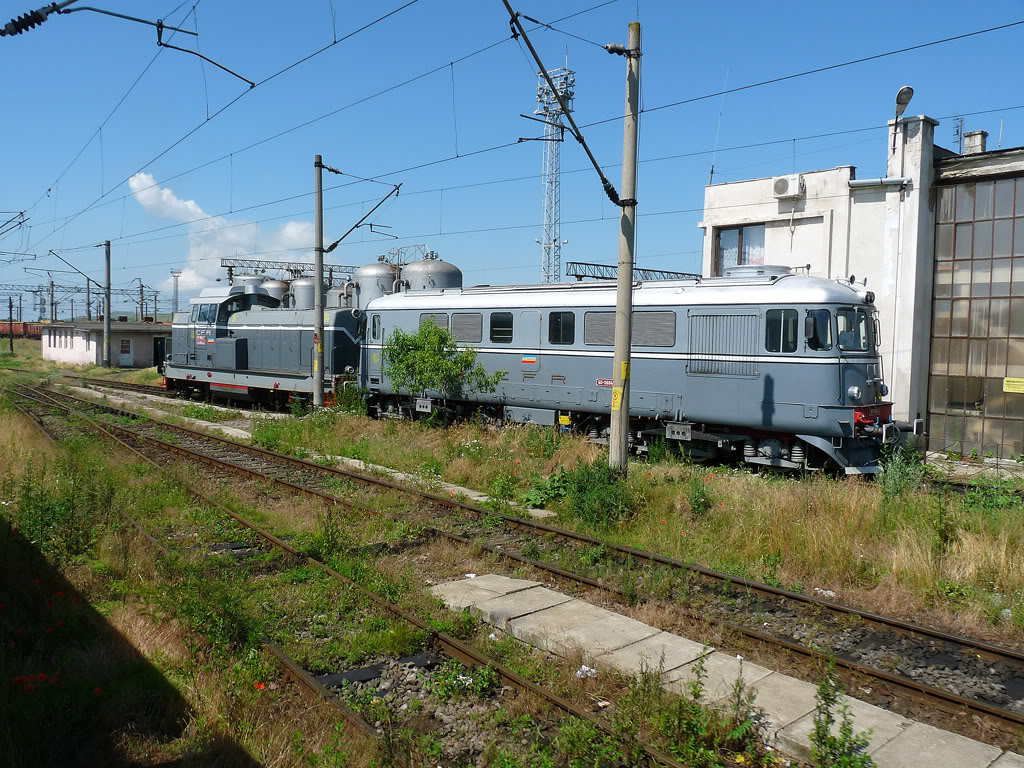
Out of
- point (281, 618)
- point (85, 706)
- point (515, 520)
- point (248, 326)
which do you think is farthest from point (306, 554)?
point (248, 326)

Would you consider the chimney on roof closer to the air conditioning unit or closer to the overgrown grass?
the air conditioning unit

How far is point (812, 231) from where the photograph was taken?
1923 cm

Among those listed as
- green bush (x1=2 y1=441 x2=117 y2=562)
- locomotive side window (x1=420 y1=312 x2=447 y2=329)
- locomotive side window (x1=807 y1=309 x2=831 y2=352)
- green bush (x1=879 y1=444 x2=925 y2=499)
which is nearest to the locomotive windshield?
locomotive side window (x1=807 y1=309 x2=831 y2=352)

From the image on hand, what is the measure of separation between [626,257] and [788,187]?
1070 cm

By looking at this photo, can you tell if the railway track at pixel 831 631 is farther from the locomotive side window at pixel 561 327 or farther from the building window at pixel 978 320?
the building window at pixel 978 320

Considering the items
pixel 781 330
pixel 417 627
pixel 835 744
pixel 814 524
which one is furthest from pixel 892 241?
pixel 835 744

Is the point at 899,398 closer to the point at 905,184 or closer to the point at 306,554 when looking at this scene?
the point at 905,184

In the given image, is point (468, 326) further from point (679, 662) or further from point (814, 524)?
point (679, 662)

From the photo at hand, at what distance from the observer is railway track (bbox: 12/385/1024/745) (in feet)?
18.8

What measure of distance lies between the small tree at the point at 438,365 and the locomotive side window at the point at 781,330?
6351 millimetres

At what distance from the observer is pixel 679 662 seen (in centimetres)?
609

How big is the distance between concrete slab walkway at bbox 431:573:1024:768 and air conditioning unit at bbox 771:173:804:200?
48.5ft

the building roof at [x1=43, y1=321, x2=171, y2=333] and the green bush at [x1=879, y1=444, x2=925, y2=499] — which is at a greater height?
the building roof at [x1=43, y1=321, x2=171, y2=333]

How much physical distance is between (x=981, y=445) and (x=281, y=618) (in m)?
16.5
